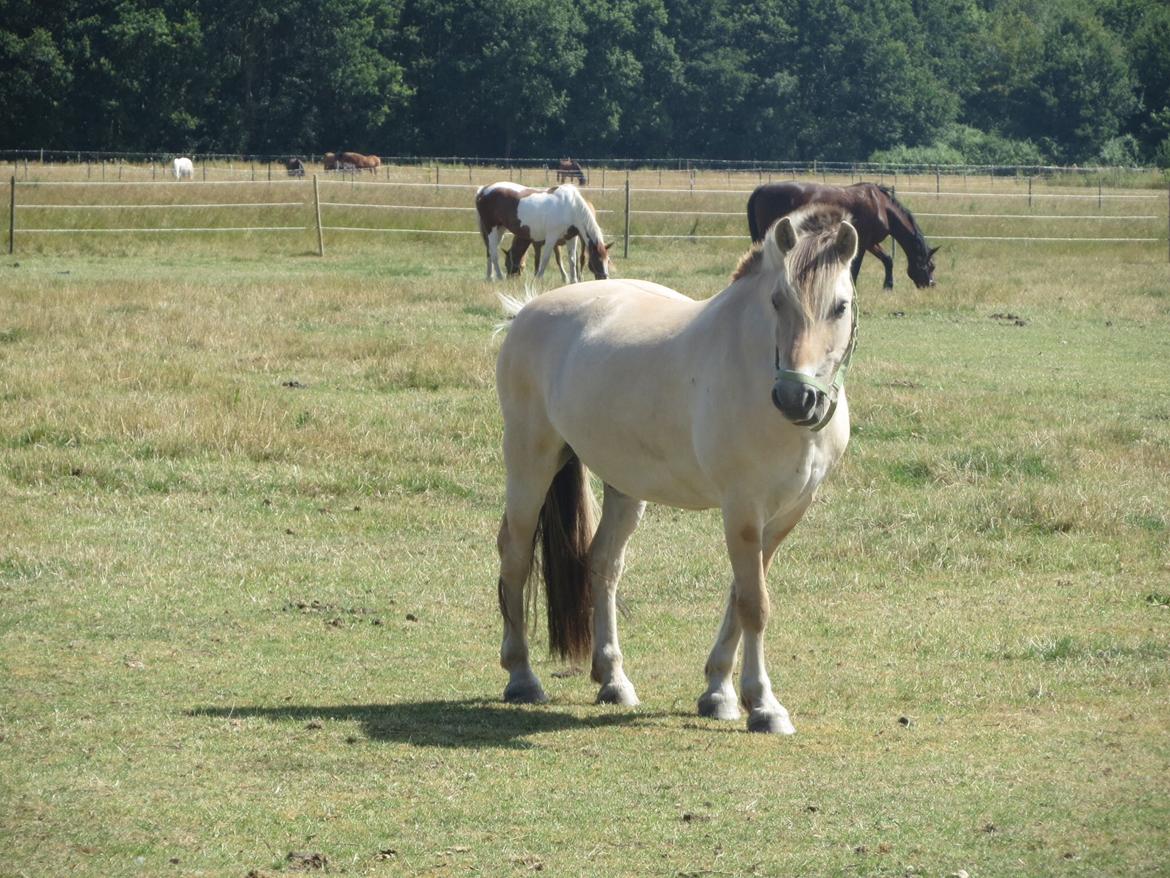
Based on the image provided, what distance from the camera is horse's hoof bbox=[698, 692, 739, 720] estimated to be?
548 cm

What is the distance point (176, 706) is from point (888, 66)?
80.2m

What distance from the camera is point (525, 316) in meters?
6.20

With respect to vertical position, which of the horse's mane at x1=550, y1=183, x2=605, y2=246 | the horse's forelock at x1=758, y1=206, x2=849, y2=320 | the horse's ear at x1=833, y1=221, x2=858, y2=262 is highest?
the horse's ear at x1=833, y1=221, x2=858, y2=262


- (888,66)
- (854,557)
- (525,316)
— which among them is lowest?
(854,557)

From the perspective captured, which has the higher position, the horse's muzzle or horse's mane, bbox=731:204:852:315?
horse's mane, bbox=731:204:852:315

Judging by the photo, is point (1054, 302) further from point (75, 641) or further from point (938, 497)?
point (75, 641)

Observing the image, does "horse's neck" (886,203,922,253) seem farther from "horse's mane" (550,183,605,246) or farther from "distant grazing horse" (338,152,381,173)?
"distant grazing horse" (338,152,381,173)

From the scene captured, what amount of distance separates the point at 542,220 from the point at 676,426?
1703 cm

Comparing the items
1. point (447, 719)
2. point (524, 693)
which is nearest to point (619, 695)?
point (524, 693)

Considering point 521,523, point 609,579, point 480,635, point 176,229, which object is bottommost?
point 480,635

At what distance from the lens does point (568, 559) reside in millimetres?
5992

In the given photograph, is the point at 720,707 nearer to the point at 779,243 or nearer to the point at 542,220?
the point at 779,243

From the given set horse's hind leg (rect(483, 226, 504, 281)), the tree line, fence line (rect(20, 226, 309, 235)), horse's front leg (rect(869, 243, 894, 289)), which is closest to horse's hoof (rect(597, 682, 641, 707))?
horse's hind leg (rect(483, 226, 504, 281))

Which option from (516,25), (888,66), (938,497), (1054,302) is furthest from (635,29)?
(938,497)
